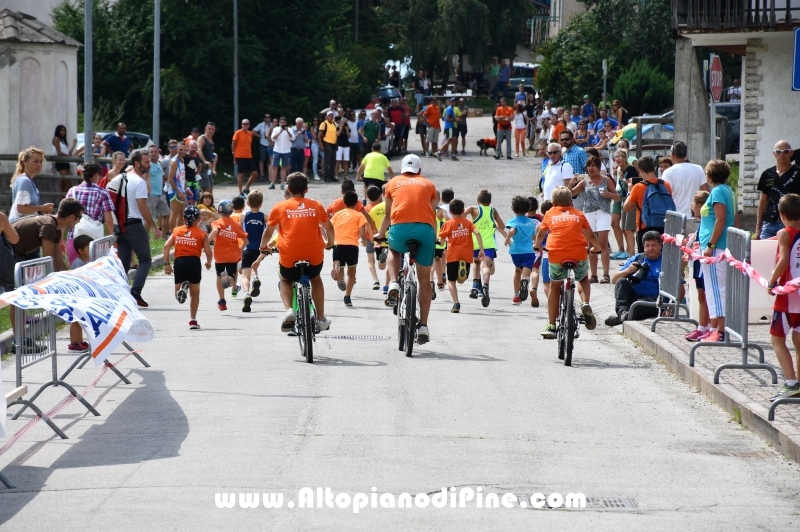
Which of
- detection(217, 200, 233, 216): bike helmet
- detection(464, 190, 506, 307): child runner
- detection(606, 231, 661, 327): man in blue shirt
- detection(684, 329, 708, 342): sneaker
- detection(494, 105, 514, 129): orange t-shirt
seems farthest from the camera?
detection(494, 105, 514, 129): orange t-shirt

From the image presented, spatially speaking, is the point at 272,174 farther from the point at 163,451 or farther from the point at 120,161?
the point at 163,451

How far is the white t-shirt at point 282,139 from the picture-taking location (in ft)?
114

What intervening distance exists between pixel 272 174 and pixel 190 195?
8.47 m

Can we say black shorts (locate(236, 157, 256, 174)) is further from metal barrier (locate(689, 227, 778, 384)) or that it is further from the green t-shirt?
metal barrier (locate(689, 227, 778, 384))

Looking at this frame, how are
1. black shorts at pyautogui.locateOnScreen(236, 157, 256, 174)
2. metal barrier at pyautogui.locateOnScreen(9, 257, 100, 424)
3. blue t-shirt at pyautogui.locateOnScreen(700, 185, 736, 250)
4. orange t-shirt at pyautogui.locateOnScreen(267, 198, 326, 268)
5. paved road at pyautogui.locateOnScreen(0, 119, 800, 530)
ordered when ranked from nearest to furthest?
paved road at pyautogui.locateOnScreen(0, 119, 800, 530), metal barrier at pyautogui.locateOnScreen(9, 257, 100, 424), blue t-shirt at pyautogui.locateOnScreen(700, 185, 736, 250), orange t-shirt at pyautogui.locateOnScreen(267, 198, 326, 268), black shorts at pyautogui.locateOnScreen(236, 157, 256, 174)

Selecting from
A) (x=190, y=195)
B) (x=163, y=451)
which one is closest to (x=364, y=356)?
(x=163, y=451)

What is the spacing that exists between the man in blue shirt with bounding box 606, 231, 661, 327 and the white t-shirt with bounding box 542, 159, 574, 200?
17.9ft

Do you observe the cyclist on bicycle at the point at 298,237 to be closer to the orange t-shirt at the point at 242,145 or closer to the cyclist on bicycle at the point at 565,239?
the cyclist on bicycle at the point at 565,239

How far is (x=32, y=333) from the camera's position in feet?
30.9

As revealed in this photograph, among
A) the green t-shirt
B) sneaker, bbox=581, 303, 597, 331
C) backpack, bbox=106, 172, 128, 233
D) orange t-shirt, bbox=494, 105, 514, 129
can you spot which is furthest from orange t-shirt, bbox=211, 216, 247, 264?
orange t-shirt, bbox=494, 105, 514, 129

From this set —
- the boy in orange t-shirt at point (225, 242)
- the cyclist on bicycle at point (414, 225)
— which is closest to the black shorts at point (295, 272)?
the cyclist on bicycle at point (414, 225)

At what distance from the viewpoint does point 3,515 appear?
6.78 metres

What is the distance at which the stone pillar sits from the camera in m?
32.4

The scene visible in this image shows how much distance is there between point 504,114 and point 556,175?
65.7 ft
